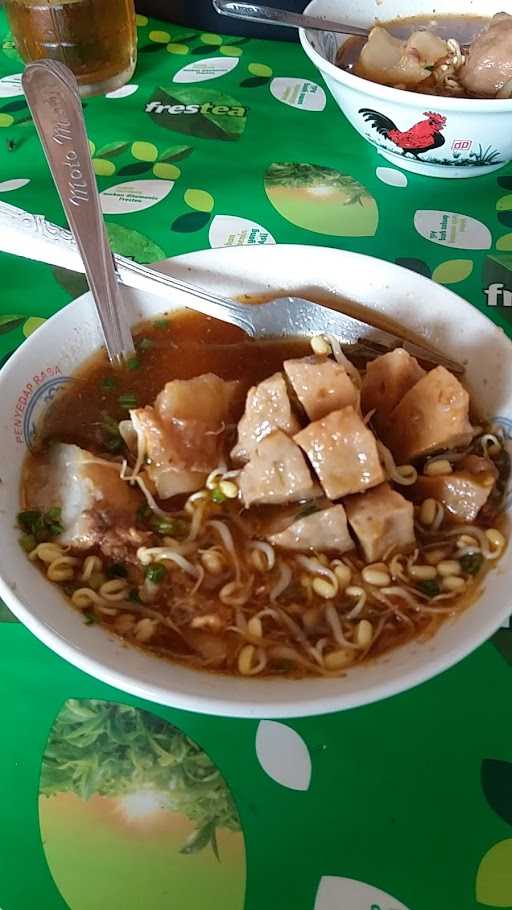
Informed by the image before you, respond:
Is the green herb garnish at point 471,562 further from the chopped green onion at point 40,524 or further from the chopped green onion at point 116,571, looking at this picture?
the chopped green onion at point 40,524

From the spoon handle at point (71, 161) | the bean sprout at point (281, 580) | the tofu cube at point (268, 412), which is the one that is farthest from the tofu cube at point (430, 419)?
the spoon handle at point (71, 161)

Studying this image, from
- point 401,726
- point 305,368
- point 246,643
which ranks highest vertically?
point 305,368

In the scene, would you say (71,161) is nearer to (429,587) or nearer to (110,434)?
(110,434)

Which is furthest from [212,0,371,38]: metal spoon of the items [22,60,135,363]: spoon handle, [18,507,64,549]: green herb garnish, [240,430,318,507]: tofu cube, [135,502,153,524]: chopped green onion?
[18,507,64,549]: green herb garnish

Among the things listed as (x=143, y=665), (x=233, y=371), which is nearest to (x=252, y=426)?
(x=233, y=371)

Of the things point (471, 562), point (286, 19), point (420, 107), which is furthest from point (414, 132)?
point (471, 562)

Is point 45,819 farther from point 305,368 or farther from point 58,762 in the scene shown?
point 305,368

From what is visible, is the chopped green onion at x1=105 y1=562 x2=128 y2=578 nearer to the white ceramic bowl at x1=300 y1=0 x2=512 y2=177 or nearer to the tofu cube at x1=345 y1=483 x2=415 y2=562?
the tofu cube at x1=345 y1=483 x2=415 y2=562
